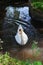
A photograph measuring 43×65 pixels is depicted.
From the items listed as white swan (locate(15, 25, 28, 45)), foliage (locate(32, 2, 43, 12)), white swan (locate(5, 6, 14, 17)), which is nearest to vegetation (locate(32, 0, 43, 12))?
foliage (locate(32, 2, 43, 12))

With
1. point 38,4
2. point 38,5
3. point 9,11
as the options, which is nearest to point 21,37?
point 9,11

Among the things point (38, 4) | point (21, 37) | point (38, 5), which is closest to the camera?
point (21, 37)

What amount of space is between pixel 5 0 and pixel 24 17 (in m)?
2.75

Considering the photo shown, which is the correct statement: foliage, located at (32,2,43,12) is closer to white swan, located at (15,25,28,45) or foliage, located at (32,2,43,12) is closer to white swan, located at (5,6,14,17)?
white swan, located at (5,6,14,17)

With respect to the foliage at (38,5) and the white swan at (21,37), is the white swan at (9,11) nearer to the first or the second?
the foliage at (38,5)

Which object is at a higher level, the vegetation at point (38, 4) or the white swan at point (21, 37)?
the white swan at point (21, 37)

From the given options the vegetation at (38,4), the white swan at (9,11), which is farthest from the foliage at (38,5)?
the white swan at (9,11)

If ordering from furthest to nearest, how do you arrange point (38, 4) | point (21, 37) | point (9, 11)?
point (38, 4) < point (9, 11) < point (21, 37)

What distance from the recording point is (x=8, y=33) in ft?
30.1

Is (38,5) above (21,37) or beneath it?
beneath

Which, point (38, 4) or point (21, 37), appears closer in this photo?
point (21, 37)

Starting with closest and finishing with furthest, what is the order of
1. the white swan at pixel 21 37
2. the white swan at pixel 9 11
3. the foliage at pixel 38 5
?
the white swan at pixel 21 37, the white swan at pixel 9 11, the foliage at pixel 38 5

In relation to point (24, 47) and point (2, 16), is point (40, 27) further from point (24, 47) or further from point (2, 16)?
point (24, 47)

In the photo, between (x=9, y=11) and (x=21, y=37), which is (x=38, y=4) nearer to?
(x=9, y=11)
